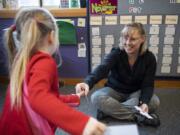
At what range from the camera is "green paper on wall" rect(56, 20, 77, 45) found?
263 cm

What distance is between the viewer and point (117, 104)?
6.67 ft

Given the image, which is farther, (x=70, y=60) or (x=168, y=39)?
(x=70, y=60)

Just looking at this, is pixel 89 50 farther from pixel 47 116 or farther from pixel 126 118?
pixel 47 116

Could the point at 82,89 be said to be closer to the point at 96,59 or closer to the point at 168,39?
the point at 96,59

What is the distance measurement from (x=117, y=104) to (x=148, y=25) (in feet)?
2.91

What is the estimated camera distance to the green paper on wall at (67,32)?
263cm

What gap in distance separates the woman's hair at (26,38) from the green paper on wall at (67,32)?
1554 millimetres

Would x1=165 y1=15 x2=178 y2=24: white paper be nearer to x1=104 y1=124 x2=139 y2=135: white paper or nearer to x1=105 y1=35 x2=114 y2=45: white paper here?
x1=105 y1=35 x2=114 y2=45: white paper

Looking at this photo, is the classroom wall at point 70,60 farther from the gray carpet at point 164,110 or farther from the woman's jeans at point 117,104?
the woman's jeans at point 117,104

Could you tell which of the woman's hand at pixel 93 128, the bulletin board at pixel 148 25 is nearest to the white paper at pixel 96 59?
the bulletin board at pixel 148 25

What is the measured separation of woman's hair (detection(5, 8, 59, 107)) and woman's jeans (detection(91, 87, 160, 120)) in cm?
107

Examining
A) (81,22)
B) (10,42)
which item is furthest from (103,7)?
(10,42)

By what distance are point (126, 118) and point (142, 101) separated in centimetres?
24

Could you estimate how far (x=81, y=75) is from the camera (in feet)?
9.23
